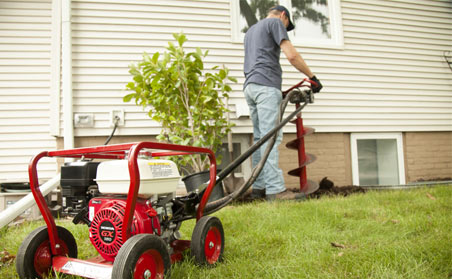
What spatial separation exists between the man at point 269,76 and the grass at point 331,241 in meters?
0.37

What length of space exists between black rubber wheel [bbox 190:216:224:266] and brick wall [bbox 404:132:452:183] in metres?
4.74

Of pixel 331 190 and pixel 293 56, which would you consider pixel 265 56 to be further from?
pixel 331 190

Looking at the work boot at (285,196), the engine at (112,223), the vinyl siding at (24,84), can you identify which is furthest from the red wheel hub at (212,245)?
the vinyl siding at (24,84)

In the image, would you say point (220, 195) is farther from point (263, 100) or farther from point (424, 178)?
point (424, 178)

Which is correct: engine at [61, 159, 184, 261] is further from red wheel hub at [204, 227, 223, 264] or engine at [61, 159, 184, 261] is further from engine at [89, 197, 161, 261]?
red wheel hub at [204, 227, 223, 264]

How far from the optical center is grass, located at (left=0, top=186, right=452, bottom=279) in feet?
5.20

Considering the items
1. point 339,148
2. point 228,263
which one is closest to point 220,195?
point 228,263

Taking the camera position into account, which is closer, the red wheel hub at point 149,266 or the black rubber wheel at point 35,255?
the red wheel hub at point 149,266

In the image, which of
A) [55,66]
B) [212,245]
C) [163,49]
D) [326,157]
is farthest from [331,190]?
[55,66]

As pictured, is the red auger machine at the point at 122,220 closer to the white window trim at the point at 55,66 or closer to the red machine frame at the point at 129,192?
the red machine frame at the point at 129,192

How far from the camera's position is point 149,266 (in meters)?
1.35

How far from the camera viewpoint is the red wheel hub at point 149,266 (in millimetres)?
1291

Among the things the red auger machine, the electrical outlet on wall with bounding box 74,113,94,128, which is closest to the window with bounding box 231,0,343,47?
the electrical outlet on wall with bounding box 74,113,94,128

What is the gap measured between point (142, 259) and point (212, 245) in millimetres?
581
